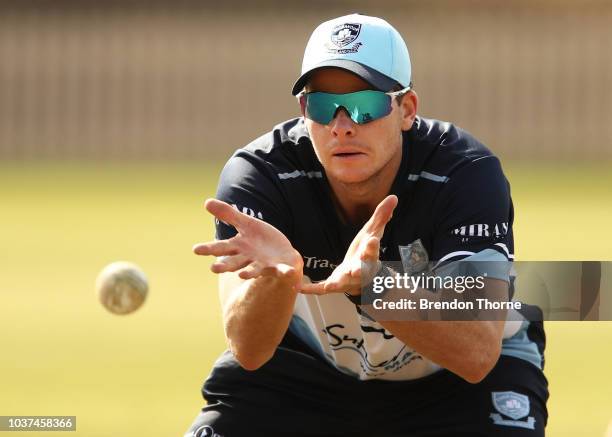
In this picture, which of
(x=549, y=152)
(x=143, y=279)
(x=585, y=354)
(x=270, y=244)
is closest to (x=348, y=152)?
(x=270, y=244)

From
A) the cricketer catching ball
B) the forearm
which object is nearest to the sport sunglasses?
the forearm

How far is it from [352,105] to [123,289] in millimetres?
3317

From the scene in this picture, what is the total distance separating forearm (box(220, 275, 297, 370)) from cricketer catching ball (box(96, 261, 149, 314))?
2.83 meters

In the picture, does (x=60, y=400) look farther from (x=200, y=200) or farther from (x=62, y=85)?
(x=62, y=85)

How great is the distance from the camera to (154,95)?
31359 millimetres

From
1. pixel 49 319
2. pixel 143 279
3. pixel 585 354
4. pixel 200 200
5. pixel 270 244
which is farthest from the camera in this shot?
pixel 200 200

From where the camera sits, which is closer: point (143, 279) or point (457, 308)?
point (457, 308)

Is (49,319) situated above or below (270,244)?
below

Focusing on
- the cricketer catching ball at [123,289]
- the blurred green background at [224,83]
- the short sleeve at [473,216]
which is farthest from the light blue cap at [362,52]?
the blurred green background at [224,83]

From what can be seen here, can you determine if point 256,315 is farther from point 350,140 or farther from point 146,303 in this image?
point 146,303

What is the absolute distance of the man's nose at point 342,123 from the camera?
20.7 ft

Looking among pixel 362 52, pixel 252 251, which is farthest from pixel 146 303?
pixel 252 251

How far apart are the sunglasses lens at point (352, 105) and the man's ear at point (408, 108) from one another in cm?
22

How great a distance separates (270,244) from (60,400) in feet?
14.2
